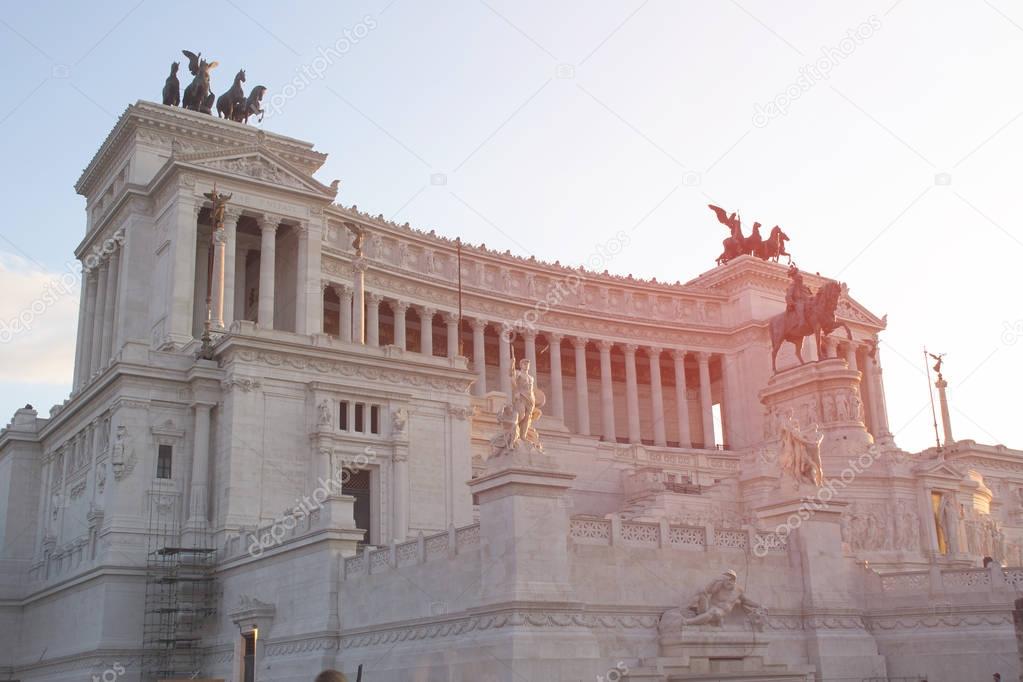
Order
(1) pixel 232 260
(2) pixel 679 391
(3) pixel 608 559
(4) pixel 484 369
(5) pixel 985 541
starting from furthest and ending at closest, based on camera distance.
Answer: (2) pixel 679 391 < (4) pixel 484 369 < (1) pixel 232 260 < (5) pixel 985 541 < (3) pixel 608 559

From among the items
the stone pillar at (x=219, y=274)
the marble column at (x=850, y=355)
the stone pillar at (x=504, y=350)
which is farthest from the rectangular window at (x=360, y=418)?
the marble column at (x=850, y=355)

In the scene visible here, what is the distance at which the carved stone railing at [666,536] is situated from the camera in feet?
110

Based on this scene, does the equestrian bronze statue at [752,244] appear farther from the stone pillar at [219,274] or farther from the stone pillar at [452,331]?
the stone pillar at [219,274]

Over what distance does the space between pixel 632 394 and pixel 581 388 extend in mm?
4998

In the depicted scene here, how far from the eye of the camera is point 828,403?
61.8 meters

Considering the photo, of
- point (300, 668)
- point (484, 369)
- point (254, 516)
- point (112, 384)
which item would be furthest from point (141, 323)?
point (300, 668)

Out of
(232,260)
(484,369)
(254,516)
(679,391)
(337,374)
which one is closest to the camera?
(254,516)

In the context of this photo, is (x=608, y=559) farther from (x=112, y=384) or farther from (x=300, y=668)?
(x=112, y=384)

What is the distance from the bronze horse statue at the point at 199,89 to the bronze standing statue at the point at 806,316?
38.2 metres

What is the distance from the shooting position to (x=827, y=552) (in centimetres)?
3962

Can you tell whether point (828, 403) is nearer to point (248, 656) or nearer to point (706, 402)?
point (706, 402)

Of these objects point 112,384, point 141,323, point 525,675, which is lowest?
point 525,675

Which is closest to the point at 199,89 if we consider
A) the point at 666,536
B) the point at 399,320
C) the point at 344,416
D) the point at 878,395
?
the point at 399,320

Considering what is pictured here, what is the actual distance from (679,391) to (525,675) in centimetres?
6454
